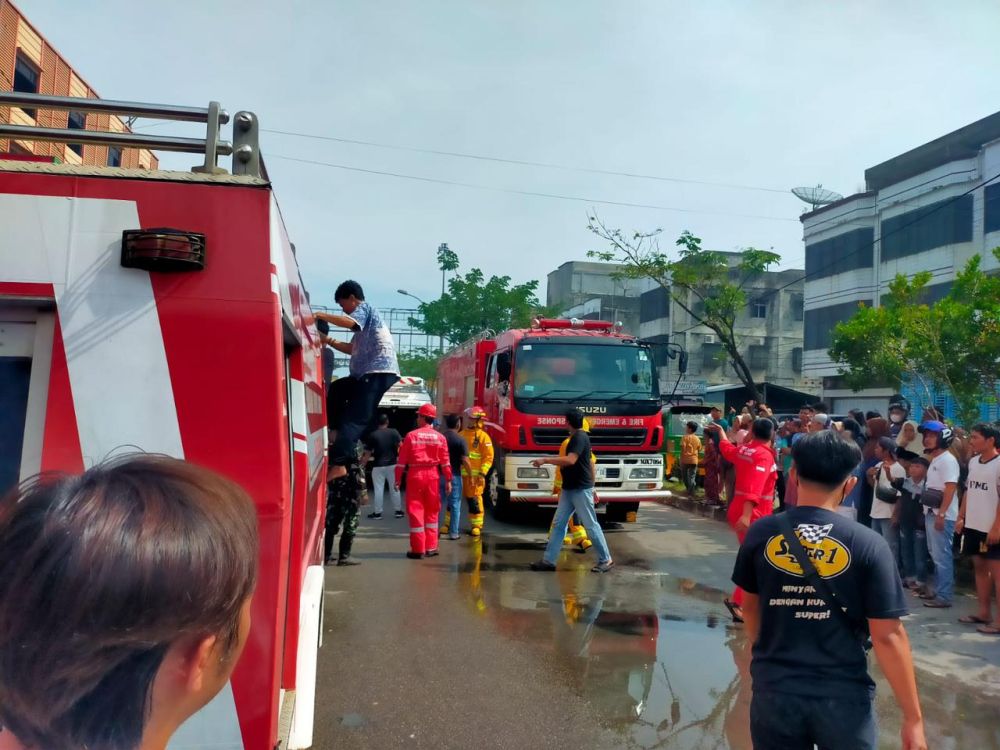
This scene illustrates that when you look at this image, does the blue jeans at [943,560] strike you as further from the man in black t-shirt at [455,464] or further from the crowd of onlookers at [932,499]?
the man in black t-shirt at [455,464]

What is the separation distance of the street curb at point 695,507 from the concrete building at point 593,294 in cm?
3457

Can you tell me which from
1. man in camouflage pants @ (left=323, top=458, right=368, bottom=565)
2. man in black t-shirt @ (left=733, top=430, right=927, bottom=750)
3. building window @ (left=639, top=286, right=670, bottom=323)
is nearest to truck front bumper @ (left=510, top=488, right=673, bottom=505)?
man in camouflage pants @ (left=323, top=458, right=368, bottom=565)

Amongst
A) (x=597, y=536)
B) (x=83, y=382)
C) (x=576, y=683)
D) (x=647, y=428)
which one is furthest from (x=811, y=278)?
(x=83, y=382)

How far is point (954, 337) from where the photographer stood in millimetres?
10484

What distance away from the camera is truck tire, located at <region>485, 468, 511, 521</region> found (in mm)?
12412

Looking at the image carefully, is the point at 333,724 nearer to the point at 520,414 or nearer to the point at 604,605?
the point at 604,605

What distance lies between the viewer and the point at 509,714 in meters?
4.89

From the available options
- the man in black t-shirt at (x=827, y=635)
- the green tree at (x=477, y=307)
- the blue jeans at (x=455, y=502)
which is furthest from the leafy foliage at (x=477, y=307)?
the man in black t-shirt at (x=827, y=635)

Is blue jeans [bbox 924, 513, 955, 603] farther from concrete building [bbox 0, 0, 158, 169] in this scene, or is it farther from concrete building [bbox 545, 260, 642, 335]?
concrete building [bbox 545, 260, 642, 335]

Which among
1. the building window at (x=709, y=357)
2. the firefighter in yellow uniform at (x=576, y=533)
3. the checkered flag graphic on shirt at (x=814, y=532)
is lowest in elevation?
the firefighter in yellow uniform at (x=576, y=533)

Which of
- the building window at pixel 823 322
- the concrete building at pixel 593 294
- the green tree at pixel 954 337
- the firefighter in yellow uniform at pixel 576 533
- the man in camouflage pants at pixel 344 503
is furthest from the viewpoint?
the concrete building at pixel 593 294

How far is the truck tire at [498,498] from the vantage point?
12412 millimetres

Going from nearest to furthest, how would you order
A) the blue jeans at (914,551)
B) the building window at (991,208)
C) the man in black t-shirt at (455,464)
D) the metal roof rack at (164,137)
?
the metal roof rack at (164,137) → the blue jeans at (914,551) → the man in black t-shirt at (455,464) → the building window at (991,208)

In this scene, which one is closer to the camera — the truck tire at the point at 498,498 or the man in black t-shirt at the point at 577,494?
the man in black t-shirt at the point at 577,494
